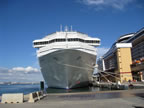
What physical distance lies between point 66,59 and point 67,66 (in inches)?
45.8

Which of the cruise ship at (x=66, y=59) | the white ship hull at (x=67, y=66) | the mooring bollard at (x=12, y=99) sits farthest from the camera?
the white ship hull at (x=67, y=66)

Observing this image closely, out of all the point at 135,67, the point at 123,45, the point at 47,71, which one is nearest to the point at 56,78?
the point at 47,71

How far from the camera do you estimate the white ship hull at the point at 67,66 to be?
2223 centimetres

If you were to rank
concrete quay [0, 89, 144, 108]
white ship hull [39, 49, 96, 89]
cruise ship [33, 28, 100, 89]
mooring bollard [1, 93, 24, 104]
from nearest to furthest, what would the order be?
concrete quay [0, 89, 144, 108]
mooring bollard [1, 93, 24, 104]
cruise ship [33, 28, 100, 89]
white ship hull [39, 49, 96, 89]

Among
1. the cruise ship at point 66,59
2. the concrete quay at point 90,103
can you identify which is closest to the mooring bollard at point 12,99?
the concrete quay at point 90,103

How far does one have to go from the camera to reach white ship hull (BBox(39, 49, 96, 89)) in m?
22.2

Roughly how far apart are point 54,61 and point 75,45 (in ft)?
13.2

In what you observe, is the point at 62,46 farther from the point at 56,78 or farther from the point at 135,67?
the point at 135,67

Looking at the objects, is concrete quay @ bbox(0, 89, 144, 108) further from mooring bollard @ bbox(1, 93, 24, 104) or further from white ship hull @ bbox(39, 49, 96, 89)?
white ship hull @ bbox(39, 49, 96, 89)

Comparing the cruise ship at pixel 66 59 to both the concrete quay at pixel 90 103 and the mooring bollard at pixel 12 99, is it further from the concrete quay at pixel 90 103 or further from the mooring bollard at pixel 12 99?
the mooring bollard at pixel 12 99

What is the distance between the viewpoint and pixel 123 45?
46.1m

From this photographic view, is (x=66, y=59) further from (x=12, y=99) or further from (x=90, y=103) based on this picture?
(x=90, y=103)

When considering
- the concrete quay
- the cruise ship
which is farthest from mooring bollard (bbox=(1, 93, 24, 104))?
the cruise ship

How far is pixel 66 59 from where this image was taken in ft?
72.9
